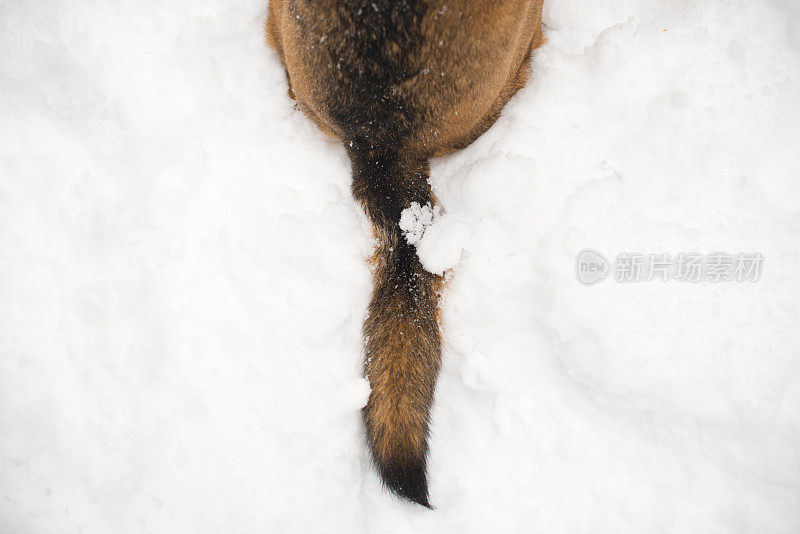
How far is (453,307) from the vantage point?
1984 mm

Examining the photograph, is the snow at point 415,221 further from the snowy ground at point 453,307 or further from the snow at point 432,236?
the snowy ground at point 453,307

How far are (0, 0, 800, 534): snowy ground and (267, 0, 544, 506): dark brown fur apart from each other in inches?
7.6

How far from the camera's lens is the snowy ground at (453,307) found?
188 centimetres

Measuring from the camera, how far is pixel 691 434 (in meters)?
1.92

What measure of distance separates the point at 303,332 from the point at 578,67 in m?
1.74

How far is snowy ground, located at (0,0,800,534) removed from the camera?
6.15ft

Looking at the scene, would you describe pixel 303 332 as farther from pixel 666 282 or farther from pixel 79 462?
→ pixel 666 282

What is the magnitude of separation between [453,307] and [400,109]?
2.89ft

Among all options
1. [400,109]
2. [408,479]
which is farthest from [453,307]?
[400,109]

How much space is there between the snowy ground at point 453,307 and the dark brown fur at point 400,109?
19cm

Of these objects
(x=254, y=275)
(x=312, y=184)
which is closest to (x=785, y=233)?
(x=312, y=184)

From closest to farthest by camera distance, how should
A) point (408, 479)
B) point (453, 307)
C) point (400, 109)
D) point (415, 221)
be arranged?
point (400, 109) → point (408, 479) → point (415, 221) → point (453, 307)

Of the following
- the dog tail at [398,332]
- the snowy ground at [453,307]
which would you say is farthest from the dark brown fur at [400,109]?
the snowy ground at [453,307]

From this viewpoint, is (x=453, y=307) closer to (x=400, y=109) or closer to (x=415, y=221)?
(x=415, y=221)
